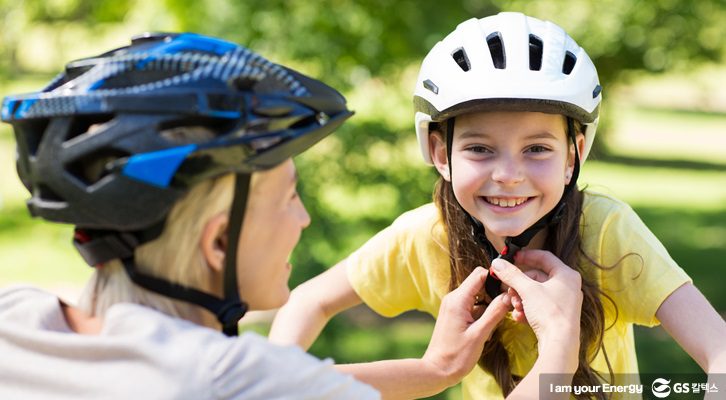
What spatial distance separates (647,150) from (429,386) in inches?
920

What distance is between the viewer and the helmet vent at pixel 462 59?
3.46m

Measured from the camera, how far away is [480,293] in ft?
11.0

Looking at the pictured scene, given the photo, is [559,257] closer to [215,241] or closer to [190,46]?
[215,241]

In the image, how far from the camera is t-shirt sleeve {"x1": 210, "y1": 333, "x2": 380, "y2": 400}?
2.01 m

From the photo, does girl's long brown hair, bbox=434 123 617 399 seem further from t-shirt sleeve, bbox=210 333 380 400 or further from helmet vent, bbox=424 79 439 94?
t-shirt sleeve, bbox=210 333 380 400

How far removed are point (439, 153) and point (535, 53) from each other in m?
0.52

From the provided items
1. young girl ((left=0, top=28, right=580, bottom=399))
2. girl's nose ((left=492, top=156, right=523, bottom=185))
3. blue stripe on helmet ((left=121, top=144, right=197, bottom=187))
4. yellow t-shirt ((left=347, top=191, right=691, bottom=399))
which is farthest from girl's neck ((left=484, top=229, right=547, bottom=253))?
blue stripe on helmet ((left=121, top=144, right=197, bottom=187))

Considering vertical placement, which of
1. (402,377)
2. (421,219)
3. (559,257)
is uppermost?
(421,219)

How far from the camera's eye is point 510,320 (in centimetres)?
343

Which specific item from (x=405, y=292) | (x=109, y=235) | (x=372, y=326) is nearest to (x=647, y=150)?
(x=372, y=326)

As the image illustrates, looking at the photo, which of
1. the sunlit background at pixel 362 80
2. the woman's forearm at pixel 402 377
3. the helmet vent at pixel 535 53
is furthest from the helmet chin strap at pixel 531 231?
the sunlit background at pixel 362 80

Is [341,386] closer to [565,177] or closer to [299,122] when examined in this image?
[299,122]

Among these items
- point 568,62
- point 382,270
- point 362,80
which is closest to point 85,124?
point 382,270

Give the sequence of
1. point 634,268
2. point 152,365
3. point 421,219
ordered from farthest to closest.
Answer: point 421,219 → point 634,268 → point 152,365
